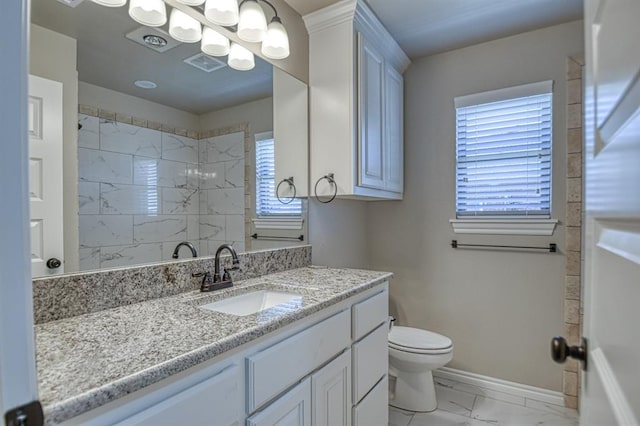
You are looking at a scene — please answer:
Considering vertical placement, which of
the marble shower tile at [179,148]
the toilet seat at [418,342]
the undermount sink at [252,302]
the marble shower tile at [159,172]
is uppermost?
the marble shower tile at [179,148]

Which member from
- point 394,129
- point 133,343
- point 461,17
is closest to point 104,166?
point 133,343

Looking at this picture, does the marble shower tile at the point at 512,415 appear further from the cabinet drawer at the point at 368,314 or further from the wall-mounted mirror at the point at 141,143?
the wall-mounted mirror at the point at 141,143

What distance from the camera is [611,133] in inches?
22.5

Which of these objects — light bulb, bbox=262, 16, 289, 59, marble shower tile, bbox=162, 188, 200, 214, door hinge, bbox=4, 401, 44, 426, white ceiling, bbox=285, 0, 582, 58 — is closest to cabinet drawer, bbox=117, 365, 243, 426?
door hinge, bbox=4, 401, 44, 426

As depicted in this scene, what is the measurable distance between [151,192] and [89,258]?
1.09 feet

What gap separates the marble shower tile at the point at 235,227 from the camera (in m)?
1.68

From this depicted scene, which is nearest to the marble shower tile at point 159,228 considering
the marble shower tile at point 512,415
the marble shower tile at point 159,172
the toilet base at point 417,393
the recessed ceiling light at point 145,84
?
the marble shower tile at point 159,172

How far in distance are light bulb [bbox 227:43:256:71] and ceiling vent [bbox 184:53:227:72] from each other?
57 millimetres

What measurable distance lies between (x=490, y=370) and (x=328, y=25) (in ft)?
8.20

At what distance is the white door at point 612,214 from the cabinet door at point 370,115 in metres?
1.28

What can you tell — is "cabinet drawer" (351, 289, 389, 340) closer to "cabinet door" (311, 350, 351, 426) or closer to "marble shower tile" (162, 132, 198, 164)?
"cabinet door" (311, 350, 351, 426)

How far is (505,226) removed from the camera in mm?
2322

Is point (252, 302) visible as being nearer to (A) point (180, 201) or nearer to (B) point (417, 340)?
(A) point (180, 201)

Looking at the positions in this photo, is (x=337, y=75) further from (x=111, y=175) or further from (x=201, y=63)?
(x=111, y=175)
